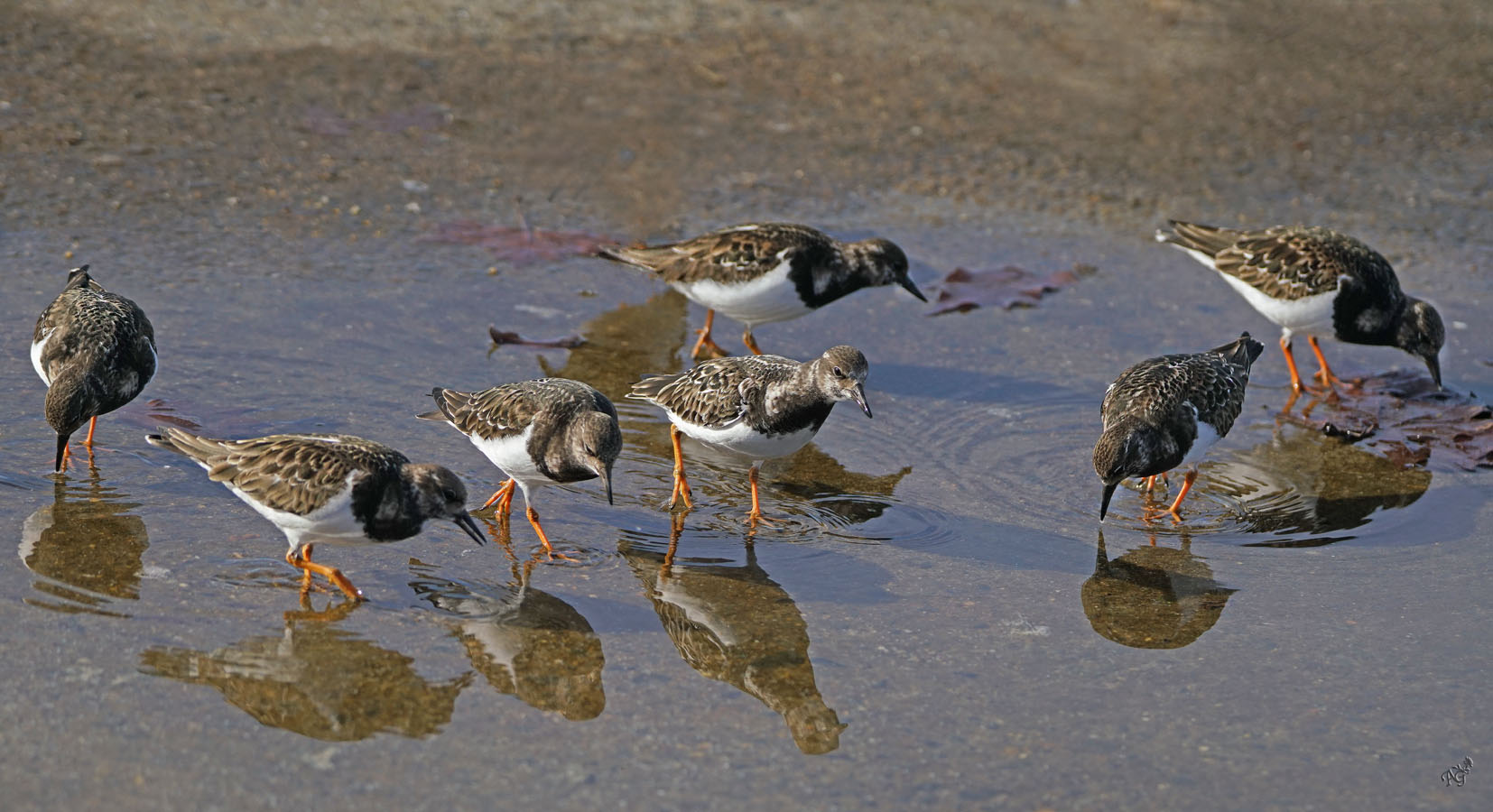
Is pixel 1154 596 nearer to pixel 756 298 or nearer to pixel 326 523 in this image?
pixel 756 298

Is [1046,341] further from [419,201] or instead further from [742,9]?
[742,9]

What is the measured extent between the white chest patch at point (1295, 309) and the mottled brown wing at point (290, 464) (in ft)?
18.8

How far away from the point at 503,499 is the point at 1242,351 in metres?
4.31

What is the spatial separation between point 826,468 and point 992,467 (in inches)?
36.1

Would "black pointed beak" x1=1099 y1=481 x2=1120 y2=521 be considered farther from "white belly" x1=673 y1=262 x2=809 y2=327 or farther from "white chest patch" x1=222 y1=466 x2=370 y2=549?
"white chest patch" x1=222 y1=466 x2=370 y2=549

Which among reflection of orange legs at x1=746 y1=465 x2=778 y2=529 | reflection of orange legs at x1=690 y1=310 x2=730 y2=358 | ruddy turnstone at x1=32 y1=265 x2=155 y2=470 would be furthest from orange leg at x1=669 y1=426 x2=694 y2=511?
ruddy turnstone at x1=32 y1=265 x2=155 y2=470

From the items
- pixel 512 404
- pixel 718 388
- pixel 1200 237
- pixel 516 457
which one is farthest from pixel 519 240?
pixel 1200 237

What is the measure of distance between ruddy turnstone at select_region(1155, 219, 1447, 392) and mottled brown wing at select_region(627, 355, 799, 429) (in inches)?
143

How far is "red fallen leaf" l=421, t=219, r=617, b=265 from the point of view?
1014cm

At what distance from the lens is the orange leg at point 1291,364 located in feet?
30.9

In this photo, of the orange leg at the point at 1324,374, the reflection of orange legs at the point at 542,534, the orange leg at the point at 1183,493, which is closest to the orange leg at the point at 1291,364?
the orange leg at the point at 1324,374

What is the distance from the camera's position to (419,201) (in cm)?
1058

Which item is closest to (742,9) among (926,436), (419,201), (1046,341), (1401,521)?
(419,201)

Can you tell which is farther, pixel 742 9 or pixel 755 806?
pixel 742 9
